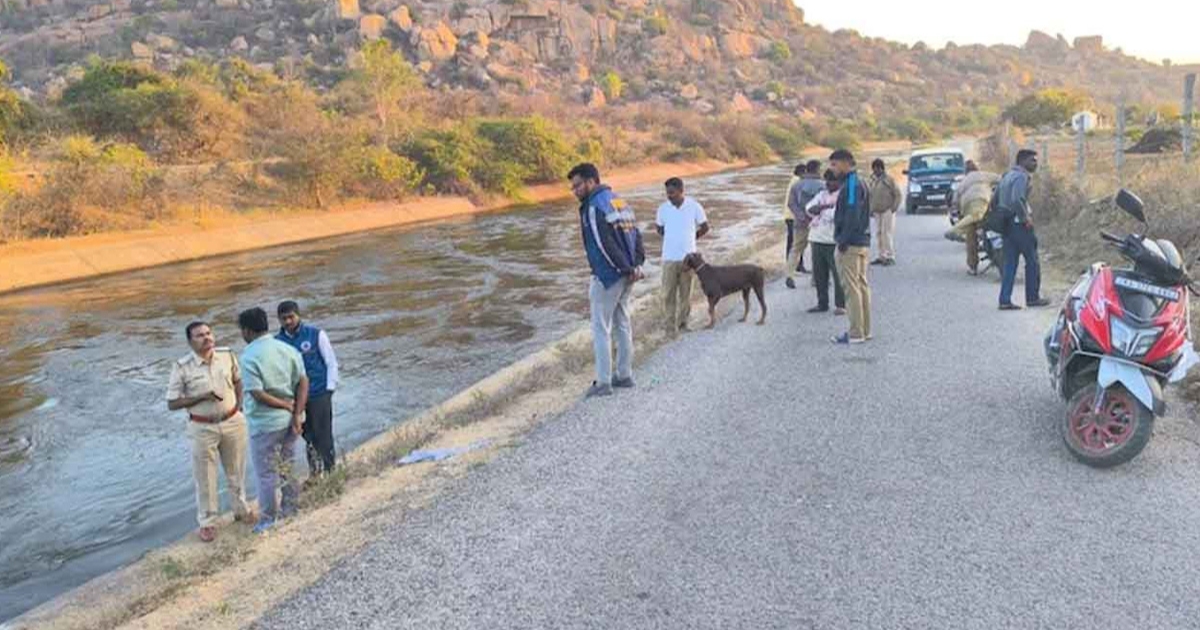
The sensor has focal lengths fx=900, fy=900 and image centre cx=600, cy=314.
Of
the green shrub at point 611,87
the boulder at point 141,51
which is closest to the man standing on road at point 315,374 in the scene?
the boulder at point 141,51

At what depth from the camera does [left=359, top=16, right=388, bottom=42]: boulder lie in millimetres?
102750

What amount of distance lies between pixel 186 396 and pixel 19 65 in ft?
367

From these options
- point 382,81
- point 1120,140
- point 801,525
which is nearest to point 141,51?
point 382,81

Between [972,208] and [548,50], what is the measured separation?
115 meters

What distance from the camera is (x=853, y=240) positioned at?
894 cm

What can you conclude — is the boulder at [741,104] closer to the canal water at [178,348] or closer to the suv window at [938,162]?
the canal water at [178,348]

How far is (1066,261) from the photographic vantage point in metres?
13.7

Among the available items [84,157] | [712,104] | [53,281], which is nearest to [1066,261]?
[53,281]

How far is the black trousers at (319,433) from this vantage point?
708cm

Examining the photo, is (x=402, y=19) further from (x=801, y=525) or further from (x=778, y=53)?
(x=801, y=525)

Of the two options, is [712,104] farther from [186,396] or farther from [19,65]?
[186,396]

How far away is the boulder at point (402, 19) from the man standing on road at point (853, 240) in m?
106

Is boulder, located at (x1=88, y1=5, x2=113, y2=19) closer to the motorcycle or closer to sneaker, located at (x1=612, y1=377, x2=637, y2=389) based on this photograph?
sneaker, located at (x1=612, y1=377, x2=637, y2=389)

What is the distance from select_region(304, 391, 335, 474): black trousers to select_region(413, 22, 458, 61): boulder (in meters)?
101
